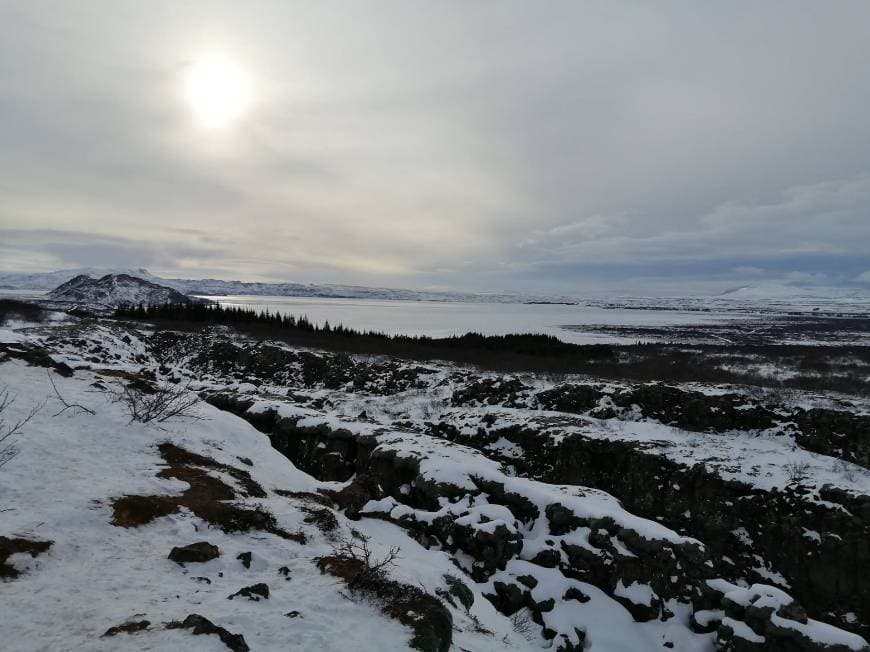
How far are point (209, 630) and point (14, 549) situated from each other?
266 centimetres

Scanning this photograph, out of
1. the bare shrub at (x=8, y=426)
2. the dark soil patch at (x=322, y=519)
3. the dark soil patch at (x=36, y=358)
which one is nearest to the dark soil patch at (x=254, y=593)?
the dark soil patch at (x=322, y=519)

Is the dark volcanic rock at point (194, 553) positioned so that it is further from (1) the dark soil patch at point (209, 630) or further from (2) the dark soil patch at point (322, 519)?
(2) the dark soil patch at point (322, 519)

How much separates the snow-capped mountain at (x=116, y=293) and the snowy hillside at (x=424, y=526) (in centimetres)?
14721

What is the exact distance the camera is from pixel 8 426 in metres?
7.77

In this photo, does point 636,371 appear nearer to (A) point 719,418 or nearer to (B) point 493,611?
(A) point 719,418

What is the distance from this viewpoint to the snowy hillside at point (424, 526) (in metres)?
4.70

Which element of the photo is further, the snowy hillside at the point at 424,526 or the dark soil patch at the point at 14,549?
the snowy hillside at the point at 424,526

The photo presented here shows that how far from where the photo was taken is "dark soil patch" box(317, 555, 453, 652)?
4684 mm

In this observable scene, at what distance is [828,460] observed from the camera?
42.9ft

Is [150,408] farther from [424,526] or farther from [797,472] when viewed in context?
[797,472]

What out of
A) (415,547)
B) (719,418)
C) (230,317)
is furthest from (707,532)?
(230,317)

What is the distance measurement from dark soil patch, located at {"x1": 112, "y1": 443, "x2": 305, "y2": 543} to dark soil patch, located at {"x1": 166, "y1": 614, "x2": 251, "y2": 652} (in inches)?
102

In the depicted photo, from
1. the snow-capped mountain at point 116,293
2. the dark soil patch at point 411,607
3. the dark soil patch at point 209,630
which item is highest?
the snow-capped mountain at point 116,293

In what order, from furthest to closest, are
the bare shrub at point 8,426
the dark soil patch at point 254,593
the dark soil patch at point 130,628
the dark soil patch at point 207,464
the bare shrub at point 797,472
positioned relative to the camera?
the bare shrub at point 797,472 → the dark soil patch at point 207,464 → the bare shrub at point 8,426 → the dark soil patch at point 254,593 → the dark soil patch at point 130,628
